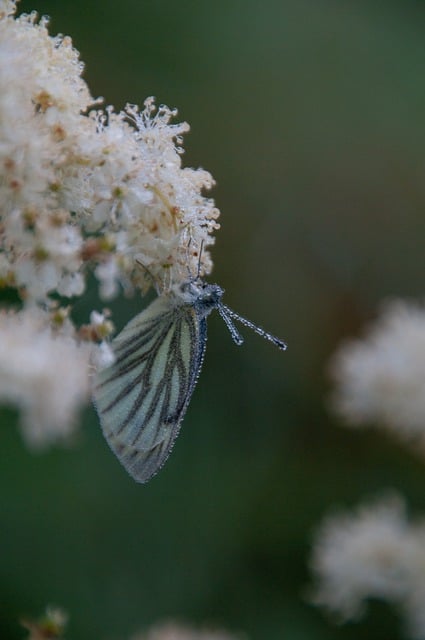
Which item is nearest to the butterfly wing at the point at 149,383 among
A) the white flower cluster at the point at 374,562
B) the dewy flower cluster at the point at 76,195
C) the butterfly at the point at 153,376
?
the butterfly at the point at 153,376

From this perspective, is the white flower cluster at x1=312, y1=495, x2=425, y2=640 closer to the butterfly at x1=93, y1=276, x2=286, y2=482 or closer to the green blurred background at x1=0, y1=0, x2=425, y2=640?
the green blurred background at x1=0, y1=0, x2=425, y2=640

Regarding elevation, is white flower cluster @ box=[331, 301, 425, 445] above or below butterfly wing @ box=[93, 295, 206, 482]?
above

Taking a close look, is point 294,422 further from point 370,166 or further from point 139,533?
point 370,166

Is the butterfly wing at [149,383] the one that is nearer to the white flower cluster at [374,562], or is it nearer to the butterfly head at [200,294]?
the butterfly head at [200,294]

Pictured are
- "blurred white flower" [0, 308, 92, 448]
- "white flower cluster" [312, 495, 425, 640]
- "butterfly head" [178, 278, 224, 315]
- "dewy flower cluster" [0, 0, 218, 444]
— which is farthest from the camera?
"white flower cluster" [312, 495, 425, 640]

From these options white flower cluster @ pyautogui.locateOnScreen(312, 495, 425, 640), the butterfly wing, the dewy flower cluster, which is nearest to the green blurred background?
white flower cluster @ pyautogui.locateOnScreen(312, 495, 425, 640)

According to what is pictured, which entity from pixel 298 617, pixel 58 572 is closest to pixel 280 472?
pixel 298 617

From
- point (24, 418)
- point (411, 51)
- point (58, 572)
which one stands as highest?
point (411, 51)

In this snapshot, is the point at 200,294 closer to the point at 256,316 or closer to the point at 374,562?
the point at 374,562
